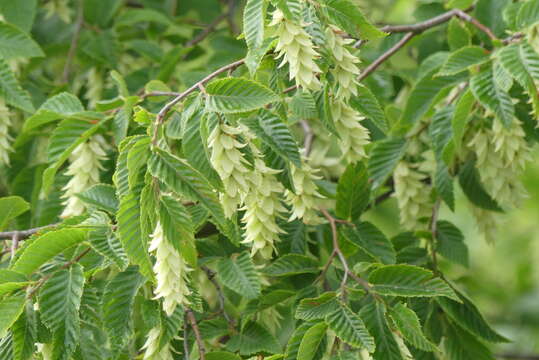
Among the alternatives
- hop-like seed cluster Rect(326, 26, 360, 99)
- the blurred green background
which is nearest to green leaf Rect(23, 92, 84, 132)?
hop-like seed cluster Rect(326, 26, 360, 99)

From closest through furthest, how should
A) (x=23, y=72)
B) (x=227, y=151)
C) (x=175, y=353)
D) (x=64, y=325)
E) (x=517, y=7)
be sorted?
(x=227, y=151), (x=64, y=325), (x=175, y=353), (x=517, y=7), (x=23, y=72)

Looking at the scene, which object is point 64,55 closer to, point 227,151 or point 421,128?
point 421,128

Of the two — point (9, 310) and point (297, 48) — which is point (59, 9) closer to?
point (9, 310)

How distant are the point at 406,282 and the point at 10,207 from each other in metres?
1.10

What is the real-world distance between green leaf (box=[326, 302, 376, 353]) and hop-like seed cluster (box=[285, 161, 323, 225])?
335 millimetres

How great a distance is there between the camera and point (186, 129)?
1692mm

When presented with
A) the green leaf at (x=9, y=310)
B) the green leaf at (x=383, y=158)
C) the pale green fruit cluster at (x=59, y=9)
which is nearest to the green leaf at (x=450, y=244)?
the green leaf at (x=383, y=158)

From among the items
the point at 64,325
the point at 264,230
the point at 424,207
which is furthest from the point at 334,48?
the point at 424,207

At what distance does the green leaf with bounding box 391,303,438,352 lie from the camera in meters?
1.79

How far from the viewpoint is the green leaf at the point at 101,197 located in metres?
2.05

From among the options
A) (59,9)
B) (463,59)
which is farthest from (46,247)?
(59,9)

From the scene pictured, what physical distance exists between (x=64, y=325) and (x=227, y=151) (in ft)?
1.79

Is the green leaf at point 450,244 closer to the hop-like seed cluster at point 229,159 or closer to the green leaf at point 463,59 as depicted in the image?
the green leaf at point 463,59

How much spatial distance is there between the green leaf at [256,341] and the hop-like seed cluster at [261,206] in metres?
0.25
